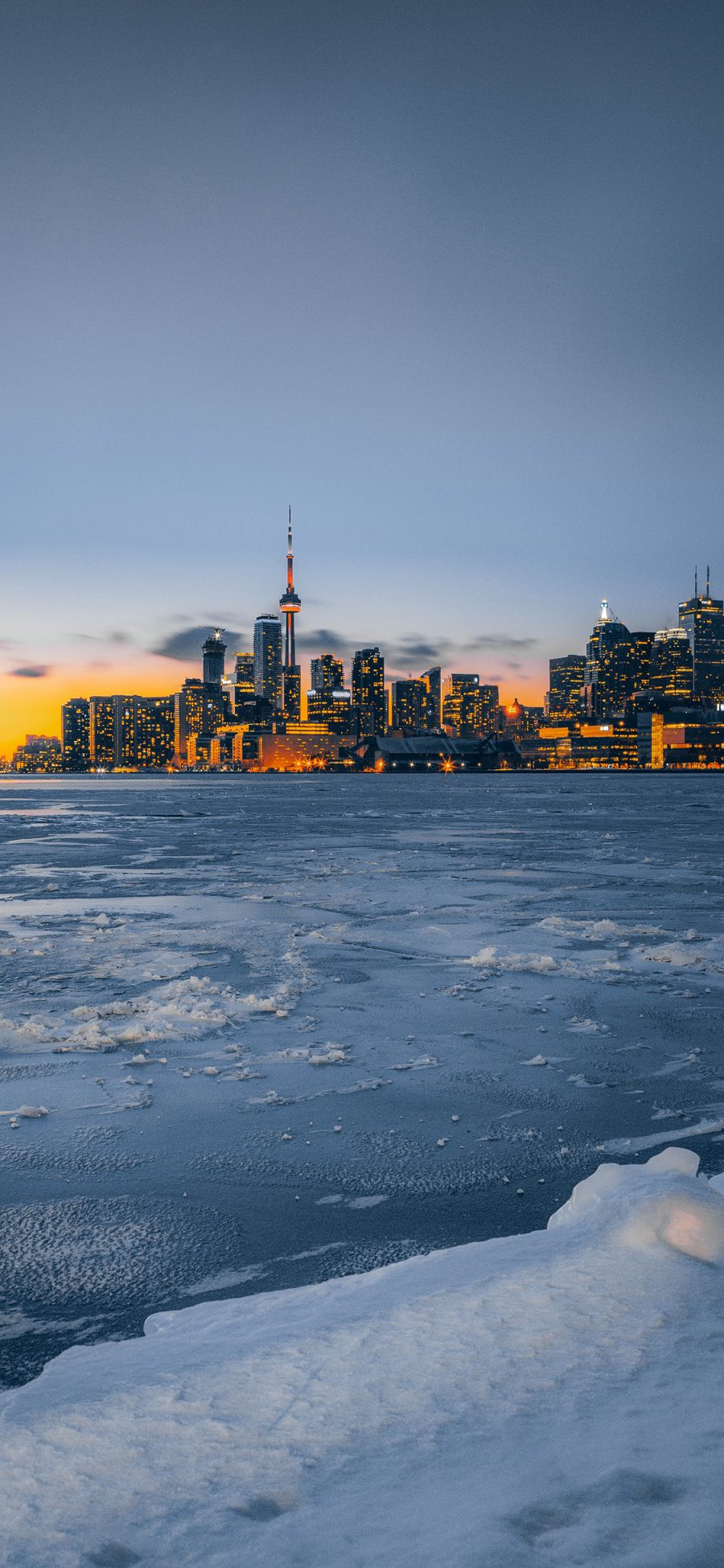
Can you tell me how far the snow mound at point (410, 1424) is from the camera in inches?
67.4

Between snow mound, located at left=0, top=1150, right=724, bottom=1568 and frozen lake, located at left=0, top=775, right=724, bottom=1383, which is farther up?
snow mound, located at left=0, top=1150, right=724, bottom=1568

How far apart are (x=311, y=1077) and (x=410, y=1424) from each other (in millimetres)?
3499

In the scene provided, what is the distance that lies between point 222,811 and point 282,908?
36052 mm

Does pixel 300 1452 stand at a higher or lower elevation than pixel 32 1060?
higher

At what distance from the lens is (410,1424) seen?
2078mm

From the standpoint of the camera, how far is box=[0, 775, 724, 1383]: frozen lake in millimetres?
3400

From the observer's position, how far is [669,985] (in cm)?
793

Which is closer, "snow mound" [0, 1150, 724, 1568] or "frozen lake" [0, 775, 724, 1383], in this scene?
"snow mound" [0, 1150, 724, 1568]

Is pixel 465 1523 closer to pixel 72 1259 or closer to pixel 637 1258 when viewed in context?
pixel 637 1258

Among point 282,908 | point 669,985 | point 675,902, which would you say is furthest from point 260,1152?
point 675,902

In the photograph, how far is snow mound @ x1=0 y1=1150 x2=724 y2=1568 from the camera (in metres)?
1.71

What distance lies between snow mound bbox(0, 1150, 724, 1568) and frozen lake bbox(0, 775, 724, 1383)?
51 cm

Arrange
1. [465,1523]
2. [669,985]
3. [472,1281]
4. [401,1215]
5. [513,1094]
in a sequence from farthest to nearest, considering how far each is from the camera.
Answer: [669,985], [513,1094], [401,1215], [472,1281], [465,1523]

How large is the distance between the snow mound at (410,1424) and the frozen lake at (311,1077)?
0.51 metres
